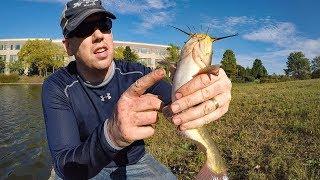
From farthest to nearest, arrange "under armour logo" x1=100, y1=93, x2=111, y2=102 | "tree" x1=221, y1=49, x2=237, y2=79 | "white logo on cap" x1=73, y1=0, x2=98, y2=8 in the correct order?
"under armour logo" x1=100, y1=93, x2=111, y2=102
"white logo on cap" x1=73, y1=0, x2=98, y2=8
"tree" x1=221, y1=49, x2=237, y2=79

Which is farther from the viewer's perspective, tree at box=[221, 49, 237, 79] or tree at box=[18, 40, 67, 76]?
tree at box=[18, 40, 67, 76]

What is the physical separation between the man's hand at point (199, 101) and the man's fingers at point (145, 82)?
0.63 feet

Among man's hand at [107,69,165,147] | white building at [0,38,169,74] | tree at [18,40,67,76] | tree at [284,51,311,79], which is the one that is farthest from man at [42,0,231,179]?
tree at [284,51,311,79]

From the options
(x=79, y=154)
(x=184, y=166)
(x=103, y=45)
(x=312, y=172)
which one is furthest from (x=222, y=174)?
(x=184, y=166)

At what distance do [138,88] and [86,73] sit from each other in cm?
279

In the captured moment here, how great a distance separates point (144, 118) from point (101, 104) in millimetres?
2769

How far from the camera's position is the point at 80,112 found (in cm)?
562

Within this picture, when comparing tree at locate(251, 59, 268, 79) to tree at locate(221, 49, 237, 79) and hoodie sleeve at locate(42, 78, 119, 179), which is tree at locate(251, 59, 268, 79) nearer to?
tree at locate(221, 49, 237, 79)

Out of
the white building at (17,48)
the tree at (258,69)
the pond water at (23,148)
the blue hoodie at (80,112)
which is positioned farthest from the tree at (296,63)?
the blue hoodie at (80,112)

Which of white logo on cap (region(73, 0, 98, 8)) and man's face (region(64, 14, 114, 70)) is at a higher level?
white logo on cap (region(73, 0, 98, 8))

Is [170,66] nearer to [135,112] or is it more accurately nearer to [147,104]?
[147,104]

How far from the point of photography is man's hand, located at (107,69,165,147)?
3080 millimetres

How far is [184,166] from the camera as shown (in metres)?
9.74

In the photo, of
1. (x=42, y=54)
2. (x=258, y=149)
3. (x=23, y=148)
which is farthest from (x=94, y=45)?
(x=42, y=54)
